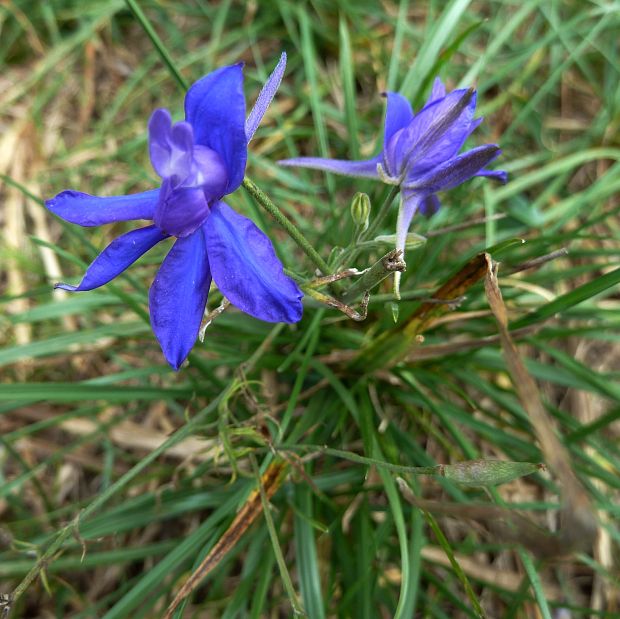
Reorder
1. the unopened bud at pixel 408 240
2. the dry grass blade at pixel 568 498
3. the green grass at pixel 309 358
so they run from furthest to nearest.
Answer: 1. the green grass at pixel 309 358
2. the unopened bud at pixel 408 240
3. the dry grass blade at pixel 568 498

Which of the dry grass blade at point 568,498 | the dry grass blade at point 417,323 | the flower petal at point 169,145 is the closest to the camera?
the dry grass blade at point 568,498

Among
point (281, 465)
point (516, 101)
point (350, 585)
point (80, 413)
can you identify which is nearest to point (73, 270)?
point (80, 413)

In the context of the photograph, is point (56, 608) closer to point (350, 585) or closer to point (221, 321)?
point (350, 585)

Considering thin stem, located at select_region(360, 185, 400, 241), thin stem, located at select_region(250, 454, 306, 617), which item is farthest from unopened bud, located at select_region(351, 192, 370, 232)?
thin stem, located at select_region(250, 454, 306, 617)

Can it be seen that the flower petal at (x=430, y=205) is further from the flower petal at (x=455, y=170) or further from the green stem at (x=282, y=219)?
the green stem at (x=282, y=219)

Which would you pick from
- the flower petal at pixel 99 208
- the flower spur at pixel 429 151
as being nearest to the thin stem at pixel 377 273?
the flower spur at pixel 429 151

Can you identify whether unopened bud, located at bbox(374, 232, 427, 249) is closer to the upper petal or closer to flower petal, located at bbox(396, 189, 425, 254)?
flower petal, located at bbox(396, 189, 425, 254)
